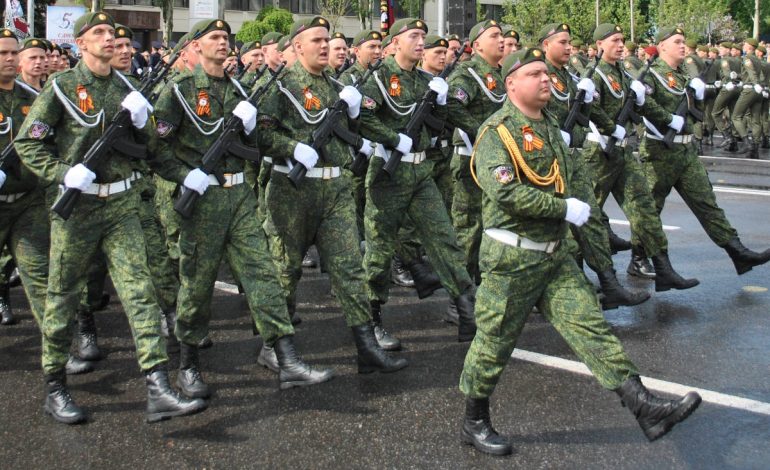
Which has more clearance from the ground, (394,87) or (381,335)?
(394,87)

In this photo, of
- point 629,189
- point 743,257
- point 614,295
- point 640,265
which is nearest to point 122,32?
point 614,295

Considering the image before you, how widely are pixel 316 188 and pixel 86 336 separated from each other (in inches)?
73.8

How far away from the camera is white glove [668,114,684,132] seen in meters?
7.54

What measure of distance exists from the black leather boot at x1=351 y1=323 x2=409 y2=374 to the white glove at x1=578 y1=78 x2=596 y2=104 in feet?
8.92

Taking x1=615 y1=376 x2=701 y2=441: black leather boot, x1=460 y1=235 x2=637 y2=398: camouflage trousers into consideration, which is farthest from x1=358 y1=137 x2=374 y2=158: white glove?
x1=615 y1=376 x2=701 y2=441: black leather boot

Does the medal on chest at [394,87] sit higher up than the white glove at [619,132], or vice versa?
the medal on chest at [394,87]

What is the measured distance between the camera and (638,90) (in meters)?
7.54

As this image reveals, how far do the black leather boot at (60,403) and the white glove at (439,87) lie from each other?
300 centimetres

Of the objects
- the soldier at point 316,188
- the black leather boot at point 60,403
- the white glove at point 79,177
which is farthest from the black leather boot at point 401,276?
the white glove at point 79,177

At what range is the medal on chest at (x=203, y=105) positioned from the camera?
536 centimetres

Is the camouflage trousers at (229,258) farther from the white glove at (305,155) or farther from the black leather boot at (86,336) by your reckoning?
the black leather boot at (86,336)

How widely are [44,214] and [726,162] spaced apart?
42.7ft

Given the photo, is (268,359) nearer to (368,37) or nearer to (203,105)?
(203,105)

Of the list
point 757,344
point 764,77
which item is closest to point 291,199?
point 757,344
